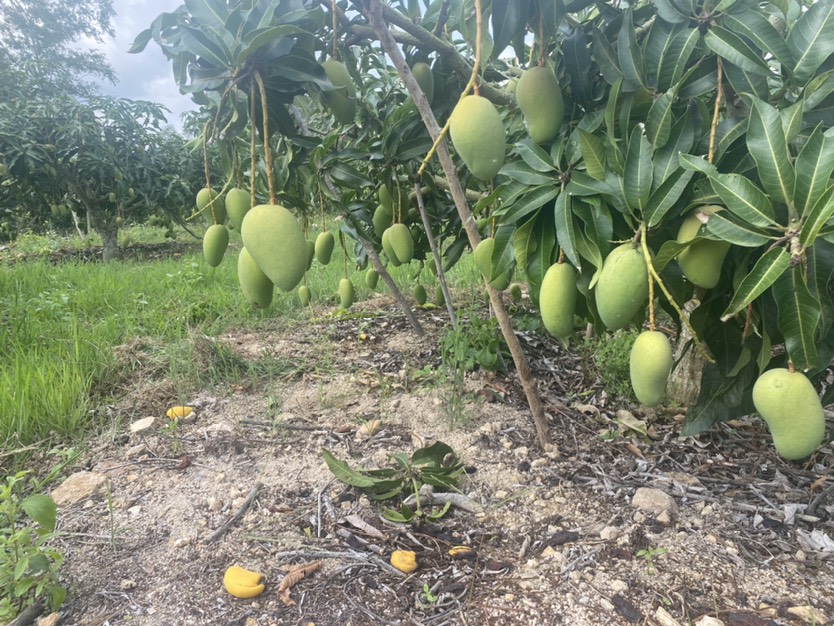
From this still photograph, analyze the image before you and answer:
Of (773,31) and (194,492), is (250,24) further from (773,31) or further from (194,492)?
(194,492)

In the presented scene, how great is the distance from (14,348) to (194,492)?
1.30 m

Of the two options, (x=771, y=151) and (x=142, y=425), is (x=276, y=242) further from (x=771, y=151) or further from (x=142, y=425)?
(x=142, y=425)

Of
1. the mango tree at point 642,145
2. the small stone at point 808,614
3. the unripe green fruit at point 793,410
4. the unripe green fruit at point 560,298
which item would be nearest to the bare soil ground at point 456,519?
the small stone at point 808,614

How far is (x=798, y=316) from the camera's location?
2.42ft

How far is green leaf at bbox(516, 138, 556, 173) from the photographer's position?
1.05 meters

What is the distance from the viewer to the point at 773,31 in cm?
83

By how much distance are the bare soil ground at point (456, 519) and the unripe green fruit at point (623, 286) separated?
2.03 feet

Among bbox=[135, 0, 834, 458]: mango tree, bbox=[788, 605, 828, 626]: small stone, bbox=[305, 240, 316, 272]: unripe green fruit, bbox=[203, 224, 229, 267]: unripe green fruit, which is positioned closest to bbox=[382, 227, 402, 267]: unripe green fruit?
bbox=[305, 240, 316, 272]: unripe green fruit

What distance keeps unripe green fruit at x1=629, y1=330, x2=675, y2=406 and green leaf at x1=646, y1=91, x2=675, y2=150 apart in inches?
12.6

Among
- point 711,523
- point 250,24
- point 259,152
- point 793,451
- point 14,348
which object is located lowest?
point 711,523

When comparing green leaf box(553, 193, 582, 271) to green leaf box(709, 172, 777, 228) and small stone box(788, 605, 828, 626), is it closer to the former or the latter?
green leaf box(709, 172, 777, 228)

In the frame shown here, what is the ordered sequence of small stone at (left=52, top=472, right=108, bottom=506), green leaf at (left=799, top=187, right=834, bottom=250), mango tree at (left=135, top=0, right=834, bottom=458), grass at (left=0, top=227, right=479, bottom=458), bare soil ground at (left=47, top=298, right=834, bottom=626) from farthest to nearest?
1. grass at (left=0, top=227, right=479, bottom=458)
2. small stone at (left=52, top=472, right=108, bottom=506)
3. bare soil ground at (left=47, top=298, right=834, bottom=626)
4. mango tree at (left=135, top=0, right=834, bottom=458)
5. green leaf at (left=799, top=187, right=834, bottom=250)

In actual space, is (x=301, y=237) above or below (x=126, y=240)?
above

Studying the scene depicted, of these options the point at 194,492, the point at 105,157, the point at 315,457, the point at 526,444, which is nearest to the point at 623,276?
the point at 526,444
